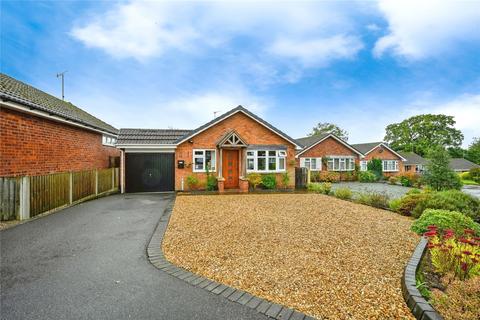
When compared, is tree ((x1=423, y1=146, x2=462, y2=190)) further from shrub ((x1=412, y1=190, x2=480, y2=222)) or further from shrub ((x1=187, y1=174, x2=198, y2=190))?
shrub ((x1=187, y1=174, x2=198, y2=190))

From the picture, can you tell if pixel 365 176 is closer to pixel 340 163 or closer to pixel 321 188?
pixel 340 163

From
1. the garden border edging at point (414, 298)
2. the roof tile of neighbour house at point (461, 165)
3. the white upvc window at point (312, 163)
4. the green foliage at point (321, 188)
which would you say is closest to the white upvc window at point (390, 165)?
the white upvc window at point (312, 163)

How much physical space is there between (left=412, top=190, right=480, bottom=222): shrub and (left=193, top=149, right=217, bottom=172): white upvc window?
10113 mm

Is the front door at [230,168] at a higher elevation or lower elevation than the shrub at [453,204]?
higher

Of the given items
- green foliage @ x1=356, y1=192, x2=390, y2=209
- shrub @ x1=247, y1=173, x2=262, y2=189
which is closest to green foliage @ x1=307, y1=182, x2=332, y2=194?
green foliage @ x1=356, y1=192, x2=390, y2=209

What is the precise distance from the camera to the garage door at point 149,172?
13.4m

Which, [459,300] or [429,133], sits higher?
[429,133]

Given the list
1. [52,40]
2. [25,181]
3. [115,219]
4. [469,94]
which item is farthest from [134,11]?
[469,94]

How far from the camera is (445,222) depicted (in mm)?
5363

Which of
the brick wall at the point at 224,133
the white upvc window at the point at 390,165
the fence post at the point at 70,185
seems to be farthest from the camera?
the white upvc window at the point at 390,165

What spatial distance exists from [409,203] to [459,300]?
21.3ft

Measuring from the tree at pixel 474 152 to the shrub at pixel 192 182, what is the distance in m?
67.3

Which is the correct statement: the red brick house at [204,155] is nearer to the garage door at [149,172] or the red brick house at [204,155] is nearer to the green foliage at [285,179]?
the garage door at [149,172]

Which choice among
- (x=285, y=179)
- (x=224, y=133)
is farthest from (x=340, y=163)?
(x=224, y=133)
